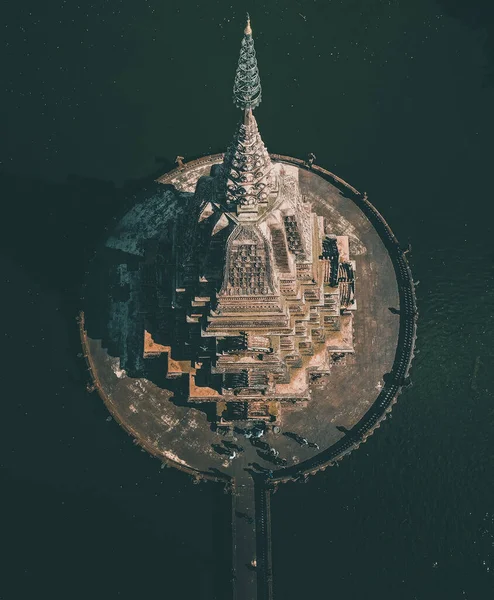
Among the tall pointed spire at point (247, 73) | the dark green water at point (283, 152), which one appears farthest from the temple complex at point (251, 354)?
the tall pointed spire at point (247, 73)

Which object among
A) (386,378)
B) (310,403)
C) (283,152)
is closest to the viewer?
(310,403)

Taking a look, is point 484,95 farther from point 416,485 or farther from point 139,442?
point 139,442

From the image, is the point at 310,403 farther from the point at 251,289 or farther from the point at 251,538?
the point at 251,289

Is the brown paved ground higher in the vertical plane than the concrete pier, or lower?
higher

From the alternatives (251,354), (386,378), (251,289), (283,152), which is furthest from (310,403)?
(283,152)

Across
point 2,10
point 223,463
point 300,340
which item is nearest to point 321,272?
point 300,340

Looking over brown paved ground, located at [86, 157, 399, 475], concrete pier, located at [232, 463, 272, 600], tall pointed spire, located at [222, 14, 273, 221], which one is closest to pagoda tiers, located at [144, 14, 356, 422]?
tall pointed spire, located at [222, 14, 273, 221]

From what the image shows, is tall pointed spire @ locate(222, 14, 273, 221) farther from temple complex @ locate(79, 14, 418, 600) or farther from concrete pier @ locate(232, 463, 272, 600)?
concrete pier @ locate(232, 463, 272, 600)
